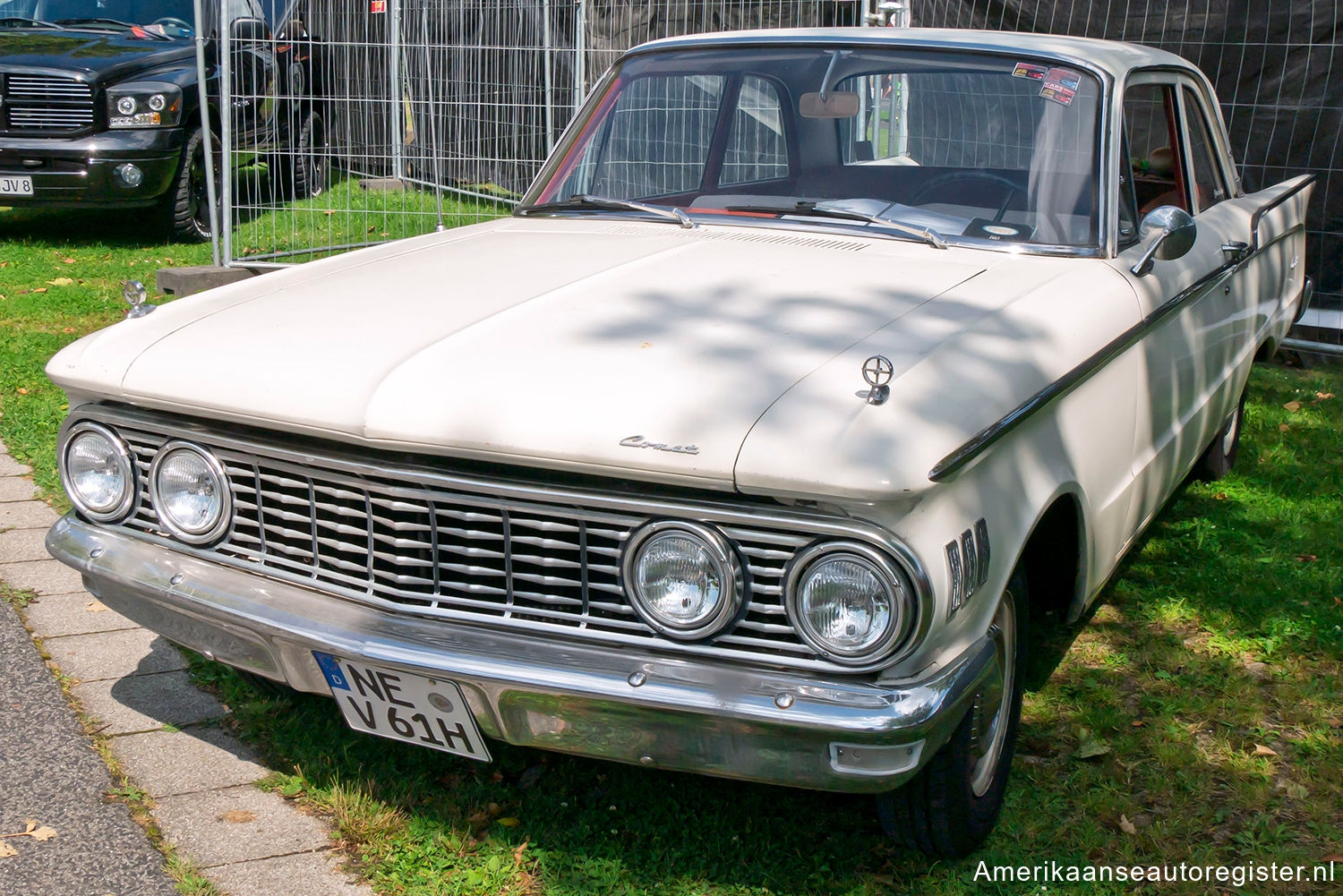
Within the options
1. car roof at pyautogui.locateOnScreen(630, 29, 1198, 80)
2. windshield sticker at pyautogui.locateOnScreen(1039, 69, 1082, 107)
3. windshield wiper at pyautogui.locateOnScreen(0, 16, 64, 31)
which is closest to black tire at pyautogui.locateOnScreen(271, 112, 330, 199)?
windshield wiper at pyautogui.locateOnScreen(0, 16, 64, 31)

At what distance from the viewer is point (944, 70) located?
355 centimetres

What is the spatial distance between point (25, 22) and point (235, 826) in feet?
30.5

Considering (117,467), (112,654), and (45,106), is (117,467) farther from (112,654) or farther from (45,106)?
(45,106)

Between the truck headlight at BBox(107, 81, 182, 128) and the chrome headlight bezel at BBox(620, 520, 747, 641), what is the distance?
8.01 metres

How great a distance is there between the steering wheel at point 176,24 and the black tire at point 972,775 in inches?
370

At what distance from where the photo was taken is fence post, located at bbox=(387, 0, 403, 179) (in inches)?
325

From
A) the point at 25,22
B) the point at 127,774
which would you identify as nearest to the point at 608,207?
the point at 127,774

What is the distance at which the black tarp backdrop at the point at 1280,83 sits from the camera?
7.24 meters

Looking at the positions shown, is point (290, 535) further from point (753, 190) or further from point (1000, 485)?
point (753, 190)

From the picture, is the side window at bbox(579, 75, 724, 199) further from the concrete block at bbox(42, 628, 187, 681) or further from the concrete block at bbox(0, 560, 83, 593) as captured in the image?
the concrete block at bbox(0, 560, 83, 593)

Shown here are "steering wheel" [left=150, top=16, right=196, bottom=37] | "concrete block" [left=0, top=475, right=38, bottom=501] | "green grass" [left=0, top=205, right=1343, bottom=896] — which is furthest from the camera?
"steering wheel" [left=150, top=16, right=196, bottom=37]

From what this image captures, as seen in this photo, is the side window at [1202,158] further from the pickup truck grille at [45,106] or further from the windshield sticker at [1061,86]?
Answer: the pickup truck grille at [45,106]

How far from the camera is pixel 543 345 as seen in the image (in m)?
2.51

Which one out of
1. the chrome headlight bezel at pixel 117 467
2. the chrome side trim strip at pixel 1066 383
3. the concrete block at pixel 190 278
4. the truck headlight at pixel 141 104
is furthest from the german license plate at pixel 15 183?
the chrome side trim strip at pixel 1066 383
